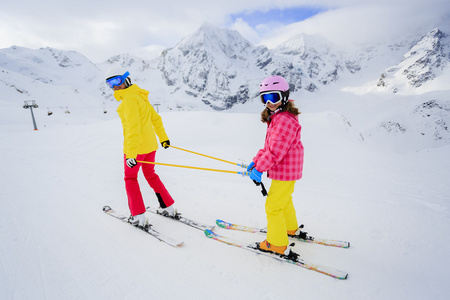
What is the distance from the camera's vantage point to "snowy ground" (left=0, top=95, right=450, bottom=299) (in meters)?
2.63

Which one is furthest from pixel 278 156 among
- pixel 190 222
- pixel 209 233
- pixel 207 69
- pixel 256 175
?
pixel 207 69

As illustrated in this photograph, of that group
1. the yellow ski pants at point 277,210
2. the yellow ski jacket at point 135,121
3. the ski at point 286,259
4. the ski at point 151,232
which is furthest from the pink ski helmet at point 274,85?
the ski at point 151,232

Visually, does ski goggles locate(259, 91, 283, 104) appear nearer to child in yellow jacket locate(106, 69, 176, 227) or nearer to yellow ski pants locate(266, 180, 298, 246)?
yellow ski pants locate(266, 180, 298, 246)

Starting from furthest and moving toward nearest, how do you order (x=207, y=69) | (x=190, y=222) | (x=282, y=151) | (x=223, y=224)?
(x=207, y=69) → (x=190, y=222) → (x=223, y=224) → (x=282, y=151)

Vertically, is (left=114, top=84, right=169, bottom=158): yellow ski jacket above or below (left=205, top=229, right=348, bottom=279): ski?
above

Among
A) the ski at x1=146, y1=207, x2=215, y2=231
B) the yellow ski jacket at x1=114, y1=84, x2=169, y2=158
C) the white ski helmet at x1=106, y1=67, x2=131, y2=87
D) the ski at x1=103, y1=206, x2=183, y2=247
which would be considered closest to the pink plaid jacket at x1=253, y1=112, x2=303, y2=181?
the ski at x1=146, y1=207, x2=215, y2=231

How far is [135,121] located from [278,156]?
2.31m

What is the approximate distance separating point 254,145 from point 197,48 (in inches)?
6510

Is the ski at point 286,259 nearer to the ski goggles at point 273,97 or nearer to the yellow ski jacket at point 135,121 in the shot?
the yellow ski jacket at point 135,121

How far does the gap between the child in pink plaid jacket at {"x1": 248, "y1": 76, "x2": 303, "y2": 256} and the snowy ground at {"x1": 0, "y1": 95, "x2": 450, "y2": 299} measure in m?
0.49

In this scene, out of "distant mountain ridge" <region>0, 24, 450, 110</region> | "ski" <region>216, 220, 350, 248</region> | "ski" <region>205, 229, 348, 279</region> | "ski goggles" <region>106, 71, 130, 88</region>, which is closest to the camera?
"ski" <region>205, 229, 348, 279</region>

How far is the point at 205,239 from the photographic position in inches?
141

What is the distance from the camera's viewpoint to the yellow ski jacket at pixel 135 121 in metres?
3.51

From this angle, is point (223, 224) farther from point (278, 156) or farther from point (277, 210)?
point (278, 156)
